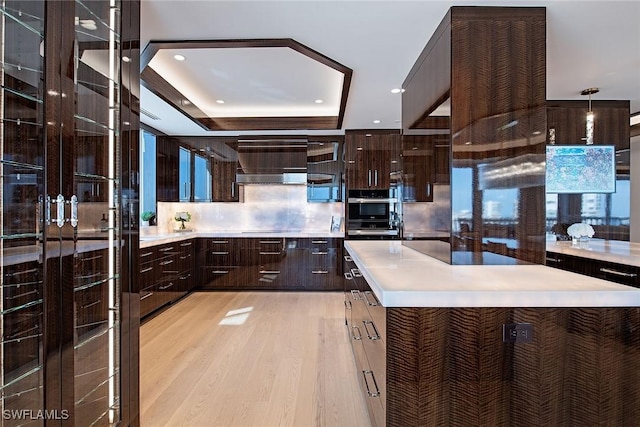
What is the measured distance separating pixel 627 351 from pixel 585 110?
140 inches

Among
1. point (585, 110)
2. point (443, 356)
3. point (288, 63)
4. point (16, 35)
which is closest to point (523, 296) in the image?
point (443, 356)

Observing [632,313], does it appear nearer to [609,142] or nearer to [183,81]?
[609,142]

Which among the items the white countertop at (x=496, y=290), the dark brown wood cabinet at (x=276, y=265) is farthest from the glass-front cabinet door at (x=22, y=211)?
the dark brown wood cabinet at (x=276, y=265)

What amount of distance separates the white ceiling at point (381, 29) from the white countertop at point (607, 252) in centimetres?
153

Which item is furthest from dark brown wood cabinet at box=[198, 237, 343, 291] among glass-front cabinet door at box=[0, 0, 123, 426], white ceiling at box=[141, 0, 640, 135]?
glass-front cabinet door at box=[0, 0, 123, 426]

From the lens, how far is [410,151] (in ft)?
9.63

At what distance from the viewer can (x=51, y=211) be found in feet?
4.48

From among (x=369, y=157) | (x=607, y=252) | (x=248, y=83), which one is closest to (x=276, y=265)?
(x=369, y=157)

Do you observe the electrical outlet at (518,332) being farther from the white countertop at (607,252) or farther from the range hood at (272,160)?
the range hood at (272,160)

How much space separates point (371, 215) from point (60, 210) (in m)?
4.39

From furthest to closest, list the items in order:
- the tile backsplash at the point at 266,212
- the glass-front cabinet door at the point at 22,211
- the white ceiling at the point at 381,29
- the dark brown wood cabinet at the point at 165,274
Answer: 1. the tile backsplash at the point at 266,212
2. the dark brown wood cabinet at the point at 165,274
3. the white ceiling at the point at 381,29
4. the glass-front cabinet door at the point at 22,211

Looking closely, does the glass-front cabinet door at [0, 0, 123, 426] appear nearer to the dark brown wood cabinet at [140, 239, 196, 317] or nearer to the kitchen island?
the kitchen island

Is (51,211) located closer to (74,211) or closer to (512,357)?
(74,211)

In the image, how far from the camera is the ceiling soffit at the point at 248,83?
2.88 m
